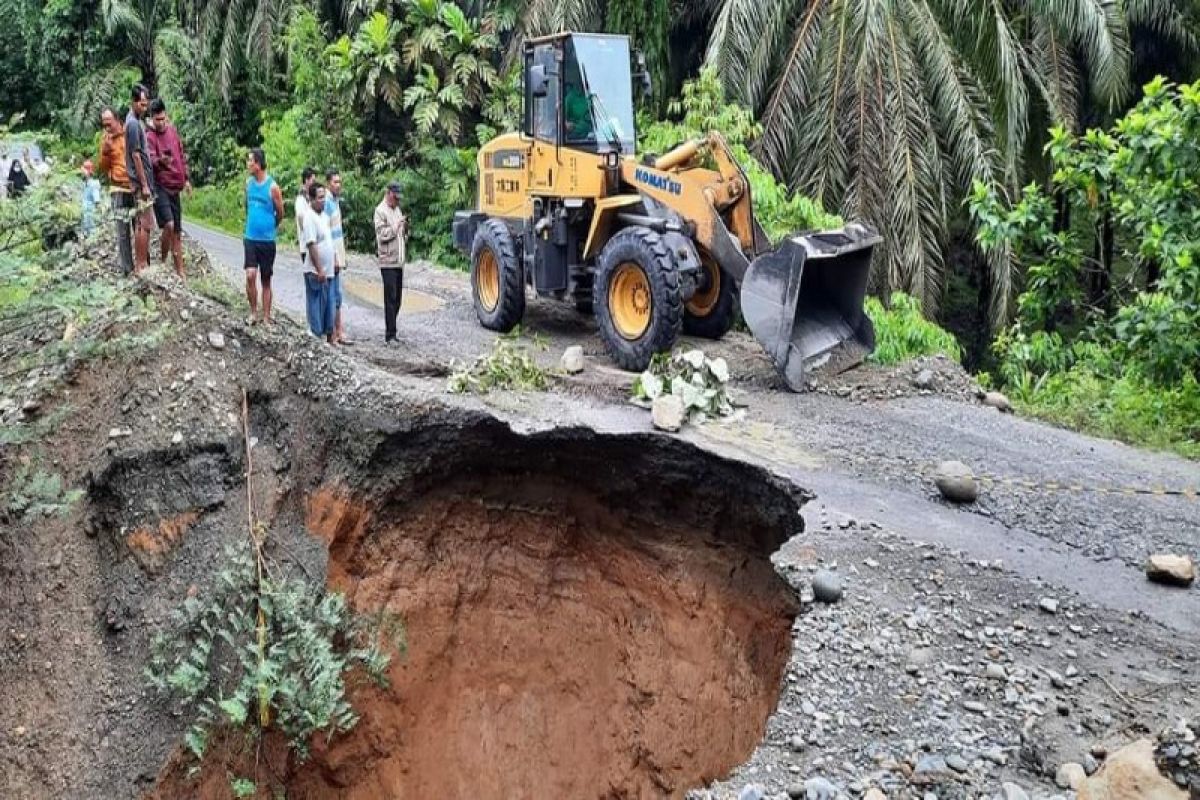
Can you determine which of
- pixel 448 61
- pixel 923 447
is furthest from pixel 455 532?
pixel 448 61

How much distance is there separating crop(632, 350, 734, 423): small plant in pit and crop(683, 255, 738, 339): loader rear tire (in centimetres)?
165

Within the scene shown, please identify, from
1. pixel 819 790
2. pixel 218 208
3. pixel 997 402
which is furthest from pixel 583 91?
pixel 218 208

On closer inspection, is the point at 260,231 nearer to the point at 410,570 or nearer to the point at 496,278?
the point at 496,278

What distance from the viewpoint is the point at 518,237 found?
12070 mm

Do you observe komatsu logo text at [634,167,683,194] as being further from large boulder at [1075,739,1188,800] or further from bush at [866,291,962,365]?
large boulder at [1075,739,1188,800]

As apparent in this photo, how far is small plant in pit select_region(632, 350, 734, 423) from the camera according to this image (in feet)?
29.6

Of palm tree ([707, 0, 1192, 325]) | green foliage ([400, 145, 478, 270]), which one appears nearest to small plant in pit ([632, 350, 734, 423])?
palm tree ([707, 0, 1192, 325])

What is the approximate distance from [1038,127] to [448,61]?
31.3ft

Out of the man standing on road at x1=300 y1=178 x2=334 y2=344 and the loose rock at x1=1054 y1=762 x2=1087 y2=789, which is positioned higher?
the man standing on road at x1=300 y1=178 x2=334 y2=344

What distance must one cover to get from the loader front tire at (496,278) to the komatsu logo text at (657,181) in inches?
74.8

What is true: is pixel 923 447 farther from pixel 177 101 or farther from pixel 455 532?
pixel 177 101

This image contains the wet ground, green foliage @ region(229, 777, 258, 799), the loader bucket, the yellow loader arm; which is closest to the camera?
the wet ground

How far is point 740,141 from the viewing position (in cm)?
1422

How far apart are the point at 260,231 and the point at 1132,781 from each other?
8309mm
